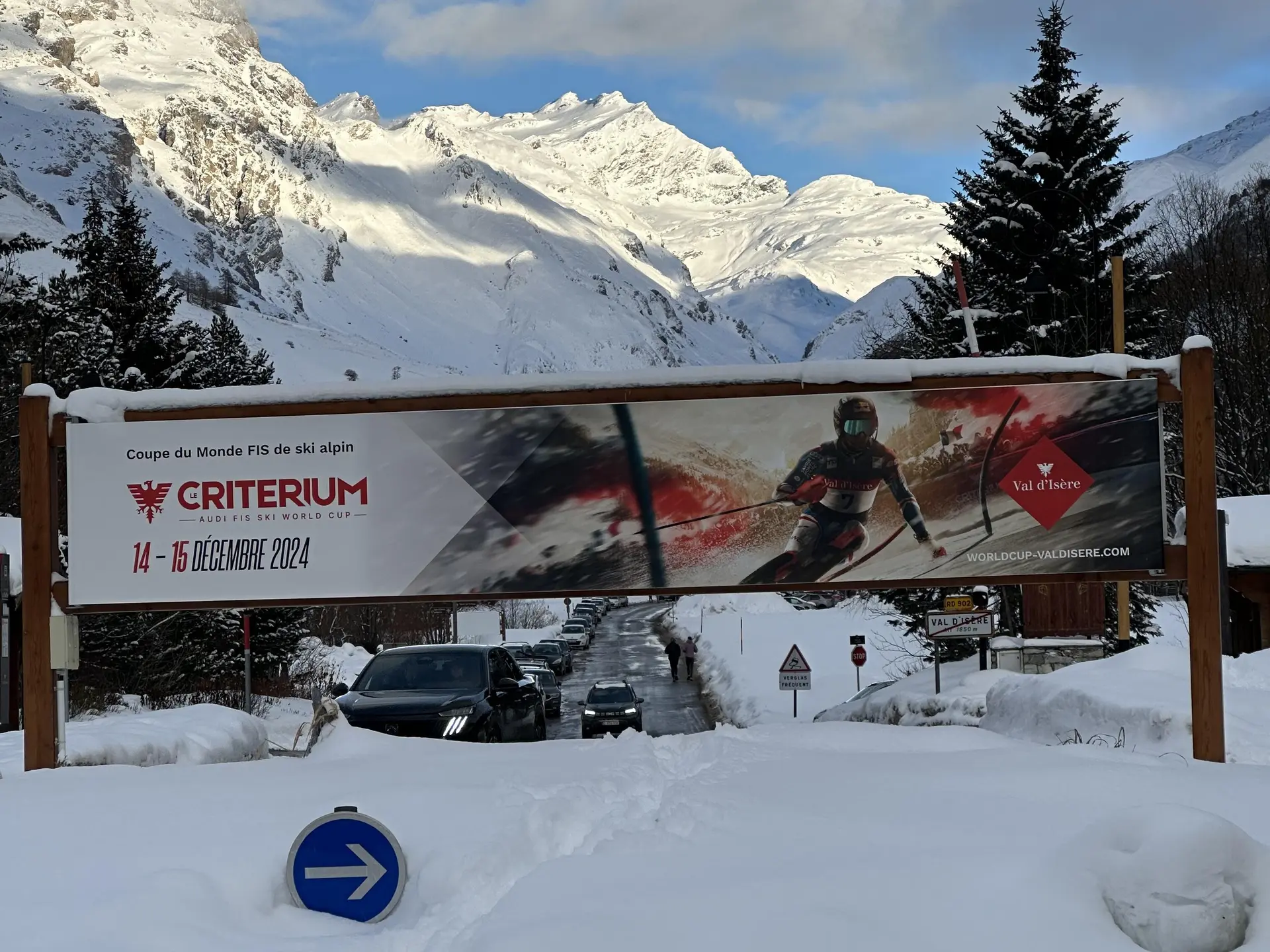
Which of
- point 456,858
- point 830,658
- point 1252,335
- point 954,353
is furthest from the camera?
point 830,658

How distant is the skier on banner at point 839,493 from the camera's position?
35.3 ft

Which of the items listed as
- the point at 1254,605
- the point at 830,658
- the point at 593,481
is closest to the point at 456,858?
the point at 593,481

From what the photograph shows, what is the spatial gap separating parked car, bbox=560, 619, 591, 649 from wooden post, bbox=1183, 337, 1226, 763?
2167 inches

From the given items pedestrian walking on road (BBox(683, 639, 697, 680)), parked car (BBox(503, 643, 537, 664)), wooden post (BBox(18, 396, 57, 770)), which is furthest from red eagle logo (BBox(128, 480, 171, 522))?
parked car (BBox(503, 643, 537, 664))

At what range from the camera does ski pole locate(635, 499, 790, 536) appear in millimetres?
10797

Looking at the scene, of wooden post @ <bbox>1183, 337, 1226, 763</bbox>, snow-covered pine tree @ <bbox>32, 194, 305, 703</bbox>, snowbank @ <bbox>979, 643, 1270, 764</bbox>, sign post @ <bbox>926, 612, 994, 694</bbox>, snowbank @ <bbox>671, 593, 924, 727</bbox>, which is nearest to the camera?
wooden post @ <bbox>1183, 337, 1226, 763</bbox>

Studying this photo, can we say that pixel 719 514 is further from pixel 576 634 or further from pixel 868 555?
pixel 576 634

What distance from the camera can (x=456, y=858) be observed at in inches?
286

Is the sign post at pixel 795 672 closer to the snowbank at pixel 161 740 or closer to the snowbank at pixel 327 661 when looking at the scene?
the snowbank at pixel 327 661

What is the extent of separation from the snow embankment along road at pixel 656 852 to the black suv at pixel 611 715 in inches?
713

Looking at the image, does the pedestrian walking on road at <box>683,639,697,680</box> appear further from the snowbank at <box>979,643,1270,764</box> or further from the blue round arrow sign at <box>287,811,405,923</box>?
the blue round arrow sign at <box>287,811,405,923</box>

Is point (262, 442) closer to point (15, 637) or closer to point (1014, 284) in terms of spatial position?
point (15, 637)

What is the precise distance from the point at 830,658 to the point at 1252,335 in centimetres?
1654

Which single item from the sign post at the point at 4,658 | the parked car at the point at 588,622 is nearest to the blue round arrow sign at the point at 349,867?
the sign post at the point at 4,658
